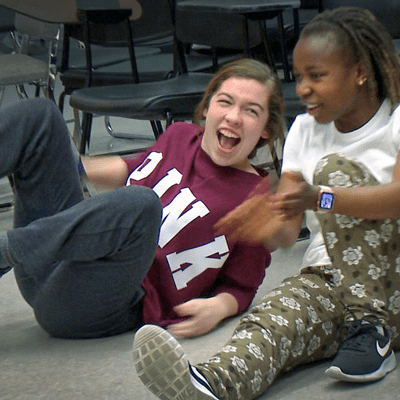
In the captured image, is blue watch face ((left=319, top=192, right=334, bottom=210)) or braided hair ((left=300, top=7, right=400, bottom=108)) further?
braided hair ((left=300, top=7, right=400, bottom=108))

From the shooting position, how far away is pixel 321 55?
1.48 metres

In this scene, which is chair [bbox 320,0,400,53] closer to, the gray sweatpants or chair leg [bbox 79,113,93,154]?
chair leg [bbox 79,113,93,154]

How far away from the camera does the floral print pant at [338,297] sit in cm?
136

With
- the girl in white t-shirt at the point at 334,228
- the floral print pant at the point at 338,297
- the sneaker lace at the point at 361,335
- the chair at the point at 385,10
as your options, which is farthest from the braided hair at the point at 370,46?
the chair at the point at 385,10

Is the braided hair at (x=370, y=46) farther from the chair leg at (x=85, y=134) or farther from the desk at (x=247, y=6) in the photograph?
the chair leg at (x=85, y=134)

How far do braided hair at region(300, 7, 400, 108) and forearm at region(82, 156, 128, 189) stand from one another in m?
0.57

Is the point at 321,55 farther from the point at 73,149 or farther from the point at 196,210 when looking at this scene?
the point at 73,149

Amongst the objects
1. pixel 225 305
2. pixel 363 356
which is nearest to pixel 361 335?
pixel 363 356

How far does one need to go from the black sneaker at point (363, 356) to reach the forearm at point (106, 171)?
27.2 inches

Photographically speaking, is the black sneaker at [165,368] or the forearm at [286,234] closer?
the black sneaker at [165,368]

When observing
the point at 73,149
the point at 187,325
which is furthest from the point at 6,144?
the point at 187,325

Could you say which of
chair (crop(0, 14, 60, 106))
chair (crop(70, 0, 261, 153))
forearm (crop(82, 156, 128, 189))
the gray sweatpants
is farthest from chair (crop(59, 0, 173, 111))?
the gray sweatpants

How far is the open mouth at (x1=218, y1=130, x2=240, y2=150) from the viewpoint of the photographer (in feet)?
5.71

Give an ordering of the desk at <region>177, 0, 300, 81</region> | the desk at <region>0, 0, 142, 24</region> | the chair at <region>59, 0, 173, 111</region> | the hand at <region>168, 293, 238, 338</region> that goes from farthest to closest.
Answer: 1. the chair at <region>59, 0, 173, 111</region>
2. the desk at <region>0, 0, 142, 24</region>
3. the desk at <region>177, 0, 300, 81</region>
4. the hand at <region>168, 293, 238, 338</region>
